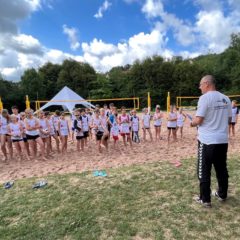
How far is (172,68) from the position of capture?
36.3m

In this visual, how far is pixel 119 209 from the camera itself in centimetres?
371

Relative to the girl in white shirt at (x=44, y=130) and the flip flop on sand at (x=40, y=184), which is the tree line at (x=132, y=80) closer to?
the girl in white shirt at (x=44, y=130)

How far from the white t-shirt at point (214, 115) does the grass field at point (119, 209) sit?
940 mm

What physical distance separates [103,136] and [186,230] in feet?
17.1

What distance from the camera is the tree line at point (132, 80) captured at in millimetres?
34438

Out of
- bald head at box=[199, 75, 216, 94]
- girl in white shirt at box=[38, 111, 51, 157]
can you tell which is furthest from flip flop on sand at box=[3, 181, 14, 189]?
bald head at box=[199, 75, 216, 94]

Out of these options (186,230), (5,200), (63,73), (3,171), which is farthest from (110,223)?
(63,73)

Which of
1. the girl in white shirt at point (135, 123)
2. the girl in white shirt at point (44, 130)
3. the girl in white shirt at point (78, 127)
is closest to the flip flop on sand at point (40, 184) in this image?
the girl in white shirt at point (44, 130)

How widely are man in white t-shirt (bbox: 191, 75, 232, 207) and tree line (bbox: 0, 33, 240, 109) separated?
92.3 ft

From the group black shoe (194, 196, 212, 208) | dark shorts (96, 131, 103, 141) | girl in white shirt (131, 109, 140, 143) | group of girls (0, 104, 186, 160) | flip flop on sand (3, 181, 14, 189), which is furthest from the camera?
girl in white shirt (131, 109, 140, 143)

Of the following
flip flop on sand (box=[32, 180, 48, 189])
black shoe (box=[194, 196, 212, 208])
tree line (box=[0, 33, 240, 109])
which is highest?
tree line (box=[0, 33, 240, 109])

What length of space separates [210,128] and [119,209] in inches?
A: 62.7

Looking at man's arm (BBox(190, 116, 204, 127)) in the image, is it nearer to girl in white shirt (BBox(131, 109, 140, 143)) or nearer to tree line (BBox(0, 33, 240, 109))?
girl in white shirt (BBox(131, 109, 140, 143))

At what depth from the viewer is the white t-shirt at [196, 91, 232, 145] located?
3.35m
